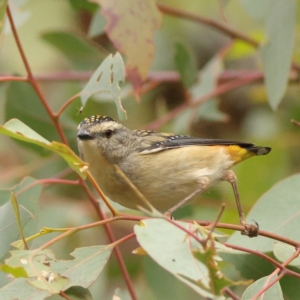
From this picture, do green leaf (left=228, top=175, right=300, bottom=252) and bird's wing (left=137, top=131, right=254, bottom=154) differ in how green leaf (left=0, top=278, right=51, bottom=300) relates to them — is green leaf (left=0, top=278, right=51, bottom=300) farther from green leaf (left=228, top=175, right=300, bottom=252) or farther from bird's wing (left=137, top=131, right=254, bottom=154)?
bird's wing (left=137, top=131, right=254, bottom=154)

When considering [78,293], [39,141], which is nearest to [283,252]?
[78,293]

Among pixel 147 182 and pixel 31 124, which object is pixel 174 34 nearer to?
pixel 31 124

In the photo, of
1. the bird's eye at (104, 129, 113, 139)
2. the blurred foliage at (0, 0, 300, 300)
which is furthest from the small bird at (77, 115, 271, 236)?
the blurred foliage at (0, 0, 300, 300)

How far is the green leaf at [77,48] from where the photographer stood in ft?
13.7

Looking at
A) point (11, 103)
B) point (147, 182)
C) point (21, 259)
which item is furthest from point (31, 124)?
point (21, 259)

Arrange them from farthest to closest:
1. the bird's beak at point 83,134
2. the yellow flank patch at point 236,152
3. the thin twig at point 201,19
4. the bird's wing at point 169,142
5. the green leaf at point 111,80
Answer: the thin twig at point 201,19
the yellow flank patch at point 236,152
the bird's wing at point 169,142
the bird's beak at point 83,134
the green leaf at point 111,80

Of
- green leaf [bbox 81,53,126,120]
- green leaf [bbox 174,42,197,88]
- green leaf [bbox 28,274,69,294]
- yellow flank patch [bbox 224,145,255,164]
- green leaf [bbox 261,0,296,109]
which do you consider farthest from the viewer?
green leaf [bbox 174,42,197,88]

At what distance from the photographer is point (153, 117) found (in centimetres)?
591

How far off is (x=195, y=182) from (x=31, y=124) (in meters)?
1.05

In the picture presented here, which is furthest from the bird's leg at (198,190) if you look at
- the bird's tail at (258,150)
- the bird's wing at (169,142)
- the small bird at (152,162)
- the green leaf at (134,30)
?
the green leaf at (134,30)

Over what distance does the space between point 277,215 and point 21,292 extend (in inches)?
50.8

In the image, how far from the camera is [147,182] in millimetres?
2992

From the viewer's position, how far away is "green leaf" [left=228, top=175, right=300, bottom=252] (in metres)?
2.69

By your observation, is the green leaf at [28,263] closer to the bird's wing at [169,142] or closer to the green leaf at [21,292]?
the green leaf at [21,292]
